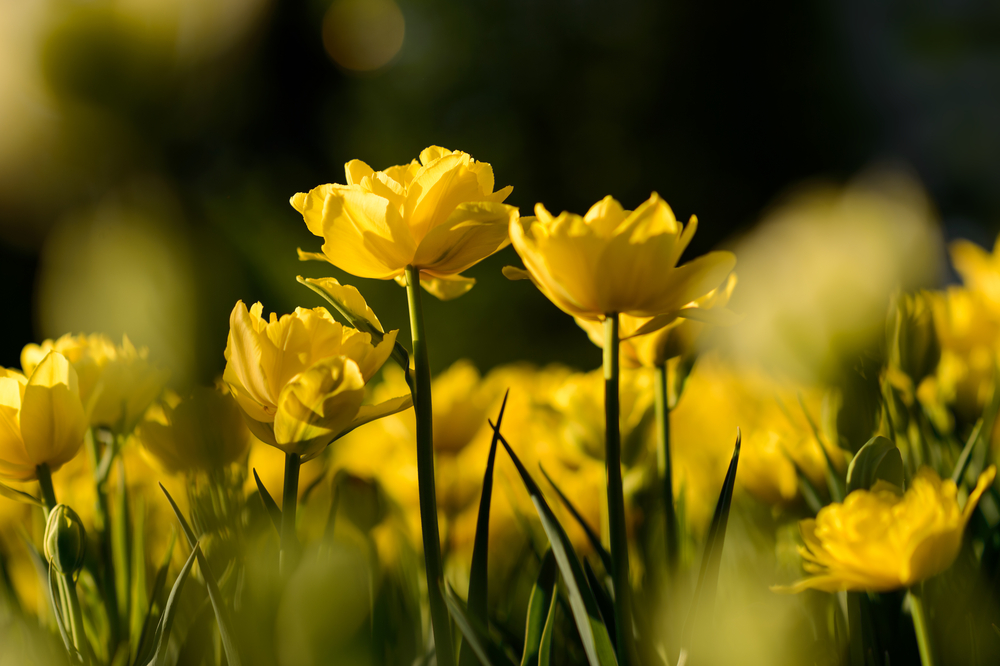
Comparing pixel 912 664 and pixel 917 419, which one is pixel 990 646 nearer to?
pixel 912 664

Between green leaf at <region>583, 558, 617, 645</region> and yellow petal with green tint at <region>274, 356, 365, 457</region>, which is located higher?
yellow petal with green tint at <region>274, 356, 365, 457</region>

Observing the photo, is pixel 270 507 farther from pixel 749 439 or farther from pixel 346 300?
pixel 749 439

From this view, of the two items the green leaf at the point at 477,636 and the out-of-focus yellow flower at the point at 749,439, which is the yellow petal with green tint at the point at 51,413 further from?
the out-of-focus yellow flower at the point at 749,439

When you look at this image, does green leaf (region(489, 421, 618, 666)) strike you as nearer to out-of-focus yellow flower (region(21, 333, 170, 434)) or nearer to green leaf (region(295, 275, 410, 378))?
green leaf (region(295, 275, 410, 378))

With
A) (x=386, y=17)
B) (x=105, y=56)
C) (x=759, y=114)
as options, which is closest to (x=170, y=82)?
(x=105, y=56)

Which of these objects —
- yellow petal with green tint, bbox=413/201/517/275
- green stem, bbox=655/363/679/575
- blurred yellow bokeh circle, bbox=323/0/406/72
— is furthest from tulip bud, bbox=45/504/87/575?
blurred yellow bokeh circle, bbox=323/0/406/72

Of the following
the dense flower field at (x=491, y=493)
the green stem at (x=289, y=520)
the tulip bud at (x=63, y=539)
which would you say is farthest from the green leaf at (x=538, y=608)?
the tulip bud at (x=63, y=539)
